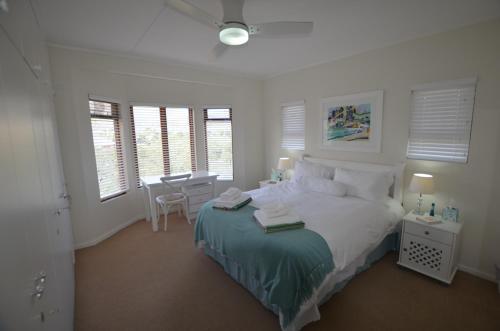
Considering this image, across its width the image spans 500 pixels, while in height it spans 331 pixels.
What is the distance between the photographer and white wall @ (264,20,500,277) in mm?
2195

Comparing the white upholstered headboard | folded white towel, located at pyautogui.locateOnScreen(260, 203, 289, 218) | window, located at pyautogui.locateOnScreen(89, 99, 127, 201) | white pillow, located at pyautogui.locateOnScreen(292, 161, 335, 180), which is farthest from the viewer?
white pillow, located at pyautogui.locateOnScreen(292, 161, 335, 180)

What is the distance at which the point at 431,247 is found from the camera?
7.43ft

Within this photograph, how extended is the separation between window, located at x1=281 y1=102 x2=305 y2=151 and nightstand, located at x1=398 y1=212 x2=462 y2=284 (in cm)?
215

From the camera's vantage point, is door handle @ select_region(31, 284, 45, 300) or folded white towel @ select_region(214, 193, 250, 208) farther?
folded white towel @ select_region(214, 193, 250, 208)

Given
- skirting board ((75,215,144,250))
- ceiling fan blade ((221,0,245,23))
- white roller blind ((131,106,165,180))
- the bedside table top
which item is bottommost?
skirting board ((75,215,144,250))

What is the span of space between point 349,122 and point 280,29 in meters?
1.96

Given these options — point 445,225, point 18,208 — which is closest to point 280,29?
point 18,208

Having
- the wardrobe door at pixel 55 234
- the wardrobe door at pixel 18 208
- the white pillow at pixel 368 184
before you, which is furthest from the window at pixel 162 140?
the white pillow at pixel 368 184

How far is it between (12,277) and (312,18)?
8.97 feet

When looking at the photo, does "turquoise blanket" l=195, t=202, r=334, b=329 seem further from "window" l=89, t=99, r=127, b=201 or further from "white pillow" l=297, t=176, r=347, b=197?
"window" l=89, t=99, r=127, b=201

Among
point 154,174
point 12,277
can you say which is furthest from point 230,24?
point 154,174

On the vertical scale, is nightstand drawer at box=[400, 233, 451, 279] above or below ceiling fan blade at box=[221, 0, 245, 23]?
below

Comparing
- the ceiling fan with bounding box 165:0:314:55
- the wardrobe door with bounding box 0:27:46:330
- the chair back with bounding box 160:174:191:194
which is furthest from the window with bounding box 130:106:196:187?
the wardrobe door with bounding box 0:27:46:330

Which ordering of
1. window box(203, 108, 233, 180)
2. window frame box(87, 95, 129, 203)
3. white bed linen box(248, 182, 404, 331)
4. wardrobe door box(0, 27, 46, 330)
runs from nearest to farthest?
wardrobe door box(0, 27, 46, 330) < white bed linen box(248, 182, 404, 331) < window frame box(87, 95, 129, 203) < window box(203, 108, 233, 180)
